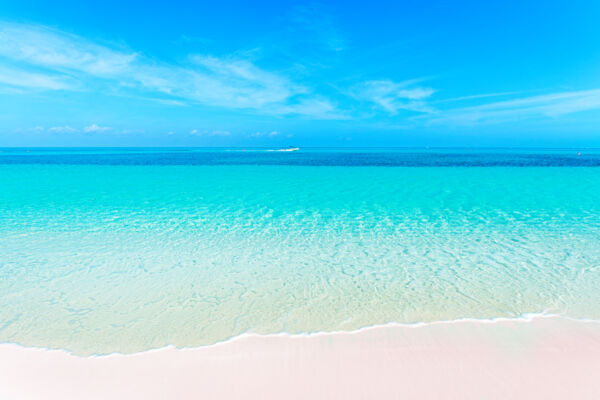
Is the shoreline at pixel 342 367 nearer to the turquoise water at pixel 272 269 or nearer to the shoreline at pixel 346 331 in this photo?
the shoreline at pixel 346 331

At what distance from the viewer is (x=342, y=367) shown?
339cm

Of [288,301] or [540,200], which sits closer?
[288,301]

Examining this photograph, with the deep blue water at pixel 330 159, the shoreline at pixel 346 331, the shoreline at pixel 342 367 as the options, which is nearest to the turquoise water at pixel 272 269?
the shoreline at pixel 346 331

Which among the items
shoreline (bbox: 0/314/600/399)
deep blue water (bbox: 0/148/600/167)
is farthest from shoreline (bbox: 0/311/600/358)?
deep blue water (bbox: 0/148/600/167)

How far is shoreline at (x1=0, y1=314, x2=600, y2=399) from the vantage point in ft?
10.1

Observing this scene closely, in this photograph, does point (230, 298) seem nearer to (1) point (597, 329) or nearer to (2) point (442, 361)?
(2) point (442, 361)

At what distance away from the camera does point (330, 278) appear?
5.62m

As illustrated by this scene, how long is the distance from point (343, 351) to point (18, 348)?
372 cm

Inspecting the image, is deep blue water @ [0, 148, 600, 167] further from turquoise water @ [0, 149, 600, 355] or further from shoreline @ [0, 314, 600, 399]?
shoreline @ [0, 314, 600, 399]

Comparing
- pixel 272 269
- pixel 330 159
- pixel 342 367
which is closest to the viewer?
pixel 342 367

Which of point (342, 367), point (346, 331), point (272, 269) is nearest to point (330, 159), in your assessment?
point (272, 269)

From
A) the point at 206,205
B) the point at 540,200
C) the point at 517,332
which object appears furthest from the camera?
the point at 540,200

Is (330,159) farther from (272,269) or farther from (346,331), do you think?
(346,331)

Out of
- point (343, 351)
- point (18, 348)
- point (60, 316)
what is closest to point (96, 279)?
point (60, 316)
